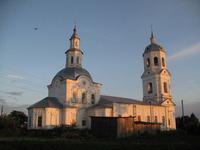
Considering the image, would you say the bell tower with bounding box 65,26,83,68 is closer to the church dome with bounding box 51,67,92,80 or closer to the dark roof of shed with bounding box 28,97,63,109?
the church dome with bounding box 51,67,92,80

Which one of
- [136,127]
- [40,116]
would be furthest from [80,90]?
[136,127]

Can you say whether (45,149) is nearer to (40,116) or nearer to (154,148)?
(154,148)

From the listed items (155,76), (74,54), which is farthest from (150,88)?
(74,54)

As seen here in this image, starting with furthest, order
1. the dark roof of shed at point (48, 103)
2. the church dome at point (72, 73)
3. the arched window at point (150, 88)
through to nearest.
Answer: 1. the arched window at point (150, 88)
2. the church dome at point (72, 73)
3. the dark roof of shed at point (48, 103)

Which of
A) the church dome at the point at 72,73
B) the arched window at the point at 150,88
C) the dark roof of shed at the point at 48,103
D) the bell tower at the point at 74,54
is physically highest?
the bell tower at the point at 74,54

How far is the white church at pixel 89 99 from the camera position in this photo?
1390 inches

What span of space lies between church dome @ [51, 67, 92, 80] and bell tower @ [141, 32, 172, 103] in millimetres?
12515

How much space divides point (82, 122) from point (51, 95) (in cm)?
687

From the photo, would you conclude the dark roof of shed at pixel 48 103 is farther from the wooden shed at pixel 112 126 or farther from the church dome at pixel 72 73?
the wooden shed at pixel 112 126

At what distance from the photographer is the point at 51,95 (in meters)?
39.1

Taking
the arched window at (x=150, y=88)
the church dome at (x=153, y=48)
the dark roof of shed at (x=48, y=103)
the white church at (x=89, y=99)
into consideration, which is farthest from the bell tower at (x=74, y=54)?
the arched window at (x=150, y=88)

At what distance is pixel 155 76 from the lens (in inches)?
1756

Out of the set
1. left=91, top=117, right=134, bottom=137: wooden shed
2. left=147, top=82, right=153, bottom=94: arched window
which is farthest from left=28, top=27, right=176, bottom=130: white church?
left=91, top=117, right=134, bottom=137: wooden shed

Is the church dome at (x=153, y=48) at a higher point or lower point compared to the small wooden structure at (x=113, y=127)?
higher
